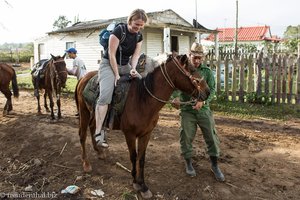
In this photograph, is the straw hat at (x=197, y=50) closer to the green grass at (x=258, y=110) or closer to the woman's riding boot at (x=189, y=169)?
the woman's riding boot at (x=189, y=169)

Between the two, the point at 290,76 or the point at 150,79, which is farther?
the point at 290,76

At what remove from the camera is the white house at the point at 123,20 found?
66.0ft

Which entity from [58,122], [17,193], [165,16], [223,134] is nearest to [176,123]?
[223,134]

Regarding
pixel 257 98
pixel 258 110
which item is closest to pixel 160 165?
pixel 258 110

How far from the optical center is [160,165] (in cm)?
516

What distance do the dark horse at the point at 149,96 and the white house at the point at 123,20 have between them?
48.6 feet

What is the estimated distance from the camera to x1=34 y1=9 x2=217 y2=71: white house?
20.1 meters

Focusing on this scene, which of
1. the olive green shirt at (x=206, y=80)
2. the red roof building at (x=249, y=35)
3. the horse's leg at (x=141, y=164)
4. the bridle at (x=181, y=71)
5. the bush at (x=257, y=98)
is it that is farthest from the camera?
the red roof building at (x=249, y=35)

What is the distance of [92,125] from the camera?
523 cm

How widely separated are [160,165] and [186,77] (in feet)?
6.61

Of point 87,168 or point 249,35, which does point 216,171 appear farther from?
point 249,35

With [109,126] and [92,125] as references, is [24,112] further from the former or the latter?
[109,126]

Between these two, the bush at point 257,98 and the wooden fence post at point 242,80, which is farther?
the wooden fence post at point 242,80

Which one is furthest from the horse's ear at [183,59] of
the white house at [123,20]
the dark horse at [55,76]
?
the white house at [123,20]
